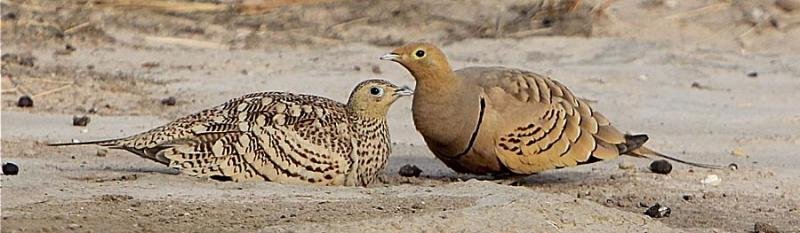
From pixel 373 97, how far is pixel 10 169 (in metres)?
1.38

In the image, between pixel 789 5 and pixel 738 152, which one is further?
pixel 789 5

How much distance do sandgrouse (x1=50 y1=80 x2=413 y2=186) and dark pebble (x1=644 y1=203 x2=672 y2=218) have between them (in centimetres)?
104

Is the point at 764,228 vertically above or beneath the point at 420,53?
beneath

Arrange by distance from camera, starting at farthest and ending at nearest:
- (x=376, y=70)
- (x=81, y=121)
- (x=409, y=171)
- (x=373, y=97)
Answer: (x=376, y=70), (x=81, y=121), (x=409, y=171), (x=373, y=97)

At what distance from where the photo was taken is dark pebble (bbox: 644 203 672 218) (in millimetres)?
6109

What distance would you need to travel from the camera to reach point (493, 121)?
6.74 m

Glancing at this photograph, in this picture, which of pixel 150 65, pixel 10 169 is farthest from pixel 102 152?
pixel 150 65

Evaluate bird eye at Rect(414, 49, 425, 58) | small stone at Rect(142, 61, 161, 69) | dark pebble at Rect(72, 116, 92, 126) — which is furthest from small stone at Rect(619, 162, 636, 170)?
small stone at Rect(142, 61, 161, 69)

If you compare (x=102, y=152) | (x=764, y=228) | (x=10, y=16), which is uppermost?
(x=10, y=16)

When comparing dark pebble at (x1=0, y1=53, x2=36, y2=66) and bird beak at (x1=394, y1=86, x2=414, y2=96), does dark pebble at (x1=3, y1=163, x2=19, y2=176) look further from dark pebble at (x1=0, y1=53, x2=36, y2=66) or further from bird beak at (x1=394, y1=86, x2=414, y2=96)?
dark pebble at (x1=0, y1=53, x2=36, y2=66)

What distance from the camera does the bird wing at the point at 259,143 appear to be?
20.1 ft

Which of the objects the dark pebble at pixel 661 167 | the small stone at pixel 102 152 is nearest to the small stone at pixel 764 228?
the dark pebble at pixel 661 167

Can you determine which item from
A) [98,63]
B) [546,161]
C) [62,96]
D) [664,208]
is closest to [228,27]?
[98,63]

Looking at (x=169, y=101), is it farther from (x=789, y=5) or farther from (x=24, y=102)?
(x=789, y=5)
